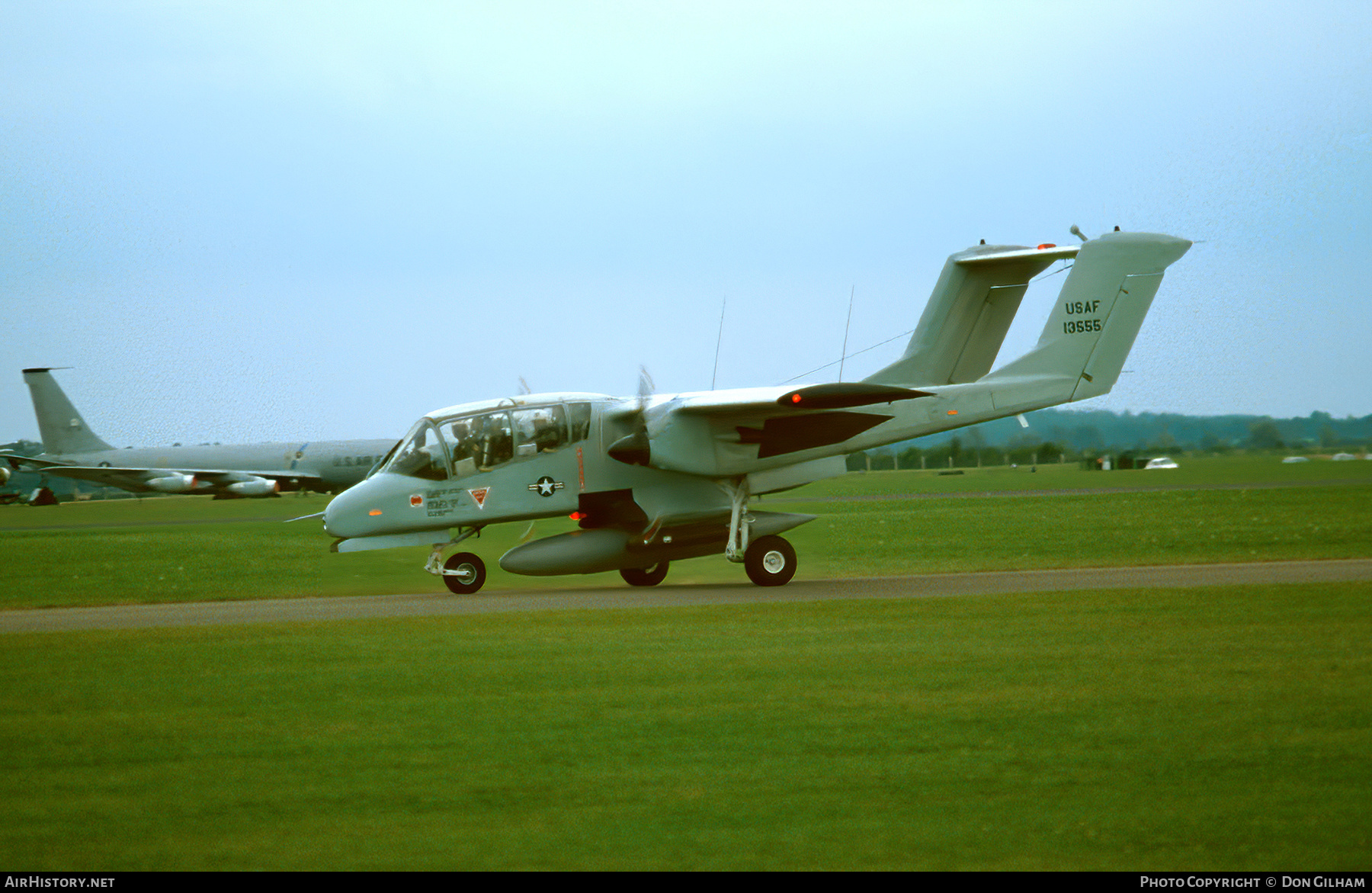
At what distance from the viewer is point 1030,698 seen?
7.61m

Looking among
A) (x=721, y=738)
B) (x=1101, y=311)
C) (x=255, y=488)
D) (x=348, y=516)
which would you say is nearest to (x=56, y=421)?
(x=255, y=488)

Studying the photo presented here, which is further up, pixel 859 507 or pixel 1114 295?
pixel 1114 295

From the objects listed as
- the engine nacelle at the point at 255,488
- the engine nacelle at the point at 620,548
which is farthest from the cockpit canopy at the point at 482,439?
the engine nacelle at the point at 255,488

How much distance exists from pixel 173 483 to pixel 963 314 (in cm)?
4078

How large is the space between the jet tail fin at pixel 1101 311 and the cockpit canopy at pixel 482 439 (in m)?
6.90


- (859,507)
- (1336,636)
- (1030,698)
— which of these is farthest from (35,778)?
(859,507)

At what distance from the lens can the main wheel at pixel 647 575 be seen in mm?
17609

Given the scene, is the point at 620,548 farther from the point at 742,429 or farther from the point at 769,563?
the point at 742,429

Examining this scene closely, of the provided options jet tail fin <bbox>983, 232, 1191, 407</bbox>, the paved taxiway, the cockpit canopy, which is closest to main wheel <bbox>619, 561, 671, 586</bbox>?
the paved taxiway

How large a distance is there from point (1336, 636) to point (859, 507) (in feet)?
90.1

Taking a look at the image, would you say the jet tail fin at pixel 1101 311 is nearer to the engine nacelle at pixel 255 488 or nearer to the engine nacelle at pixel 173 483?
the engine nacelle at pixel 255 488

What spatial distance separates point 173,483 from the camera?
50.5 metres

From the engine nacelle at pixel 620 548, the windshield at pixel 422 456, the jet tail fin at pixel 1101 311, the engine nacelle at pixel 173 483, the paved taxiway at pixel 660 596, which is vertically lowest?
the paved taxiway at pixel 660 596
